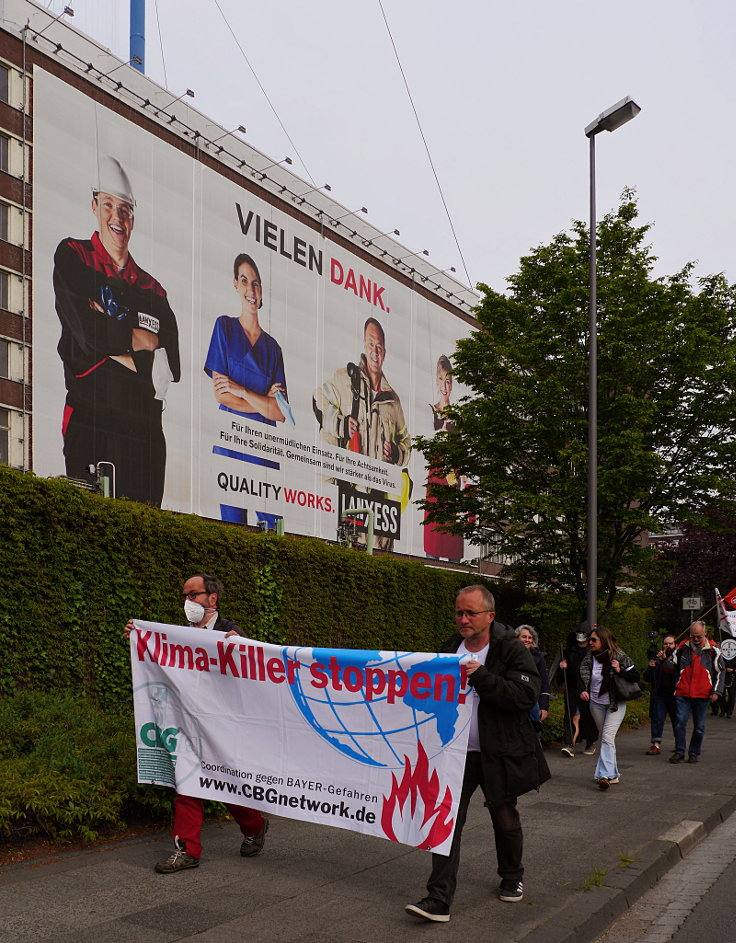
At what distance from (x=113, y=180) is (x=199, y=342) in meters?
6.60

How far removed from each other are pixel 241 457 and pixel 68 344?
9.48m

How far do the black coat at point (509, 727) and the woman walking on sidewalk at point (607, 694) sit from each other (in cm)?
529

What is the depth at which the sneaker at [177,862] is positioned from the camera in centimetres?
638

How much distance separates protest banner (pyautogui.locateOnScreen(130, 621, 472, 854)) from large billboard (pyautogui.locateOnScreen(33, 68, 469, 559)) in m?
21.4

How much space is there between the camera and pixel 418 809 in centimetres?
602

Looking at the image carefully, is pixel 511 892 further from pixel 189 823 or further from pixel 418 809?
pixel 189 823

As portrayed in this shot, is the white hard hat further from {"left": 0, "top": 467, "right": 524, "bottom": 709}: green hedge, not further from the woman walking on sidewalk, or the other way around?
the woman walking on sidewalk

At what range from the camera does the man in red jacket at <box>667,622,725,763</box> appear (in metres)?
13.4

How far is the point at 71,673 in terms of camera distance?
1091cm

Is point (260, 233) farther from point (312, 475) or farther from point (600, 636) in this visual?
point (600, 636)

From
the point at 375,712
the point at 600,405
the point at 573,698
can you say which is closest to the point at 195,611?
the point at 375,712

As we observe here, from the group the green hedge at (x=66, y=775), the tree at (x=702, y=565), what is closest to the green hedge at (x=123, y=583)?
the green hedge at (x=66, y=775)

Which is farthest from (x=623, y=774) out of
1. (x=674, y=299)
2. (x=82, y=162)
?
(x=82, y=162)

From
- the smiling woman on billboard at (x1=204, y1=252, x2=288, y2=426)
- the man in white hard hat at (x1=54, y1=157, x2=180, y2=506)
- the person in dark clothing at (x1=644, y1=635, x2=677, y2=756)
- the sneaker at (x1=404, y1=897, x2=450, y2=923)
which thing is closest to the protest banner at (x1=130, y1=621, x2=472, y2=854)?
the sneaker at (x1=404, y1=897, x2=450, y2=923)
